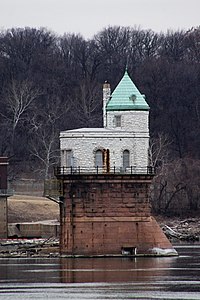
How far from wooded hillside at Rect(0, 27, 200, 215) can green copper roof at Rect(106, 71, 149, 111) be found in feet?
116

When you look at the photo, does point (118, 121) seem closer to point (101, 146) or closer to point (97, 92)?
point (101, 146)

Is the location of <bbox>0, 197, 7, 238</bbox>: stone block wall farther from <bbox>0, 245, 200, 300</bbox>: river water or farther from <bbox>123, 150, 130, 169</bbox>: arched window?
<bbox>123, 150, 130, 169</bbox>: arched window

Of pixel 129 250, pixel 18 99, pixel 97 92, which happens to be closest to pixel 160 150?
pixel 18 99

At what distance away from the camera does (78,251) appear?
329ft

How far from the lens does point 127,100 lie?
338 ft

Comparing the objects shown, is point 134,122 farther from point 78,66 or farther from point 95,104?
point 78,66

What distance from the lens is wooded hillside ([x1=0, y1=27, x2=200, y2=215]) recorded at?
145250mm

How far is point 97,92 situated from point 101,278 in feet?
262

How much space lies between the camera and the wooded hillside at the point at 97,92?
145m

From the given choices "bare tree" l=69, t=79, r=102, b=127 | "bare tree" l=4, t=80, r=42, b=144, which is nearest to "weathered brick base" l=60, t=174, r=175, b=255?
"bare tree" l=4, t=80, r=42, b=144

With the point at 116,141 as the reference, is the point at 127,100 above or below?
above

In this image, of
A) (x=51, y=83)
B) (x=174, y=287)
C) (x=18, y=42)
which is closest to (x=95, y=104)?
(x=51, y=83)

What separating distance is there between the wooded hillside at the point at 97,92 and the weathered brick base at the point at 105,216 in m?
37.6

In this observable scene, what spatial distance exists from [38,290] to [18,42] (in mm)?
102599
